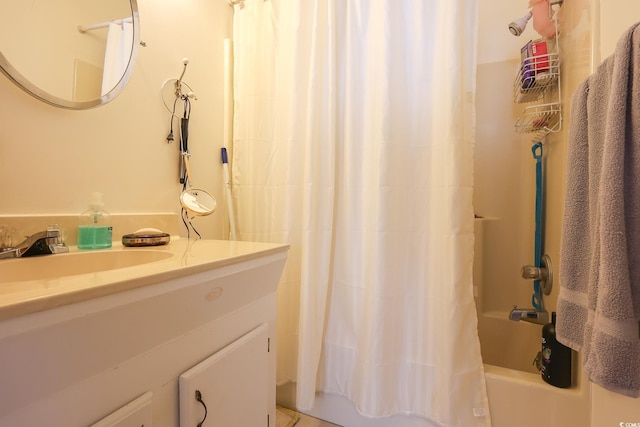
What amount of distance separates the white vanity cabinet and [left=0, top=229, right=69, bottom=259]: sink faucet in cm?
36

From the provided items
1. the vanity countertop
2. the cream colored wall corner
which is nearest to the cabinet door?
the vanity countertop

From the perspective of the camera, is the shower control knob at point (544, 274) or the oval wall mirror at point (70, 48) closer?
the oval wall mirror at point (70, 48)

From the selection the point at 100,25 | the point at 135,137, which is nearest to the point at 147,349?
the point at 135,137

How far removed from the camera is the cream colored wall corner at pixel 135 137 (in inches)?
29.4

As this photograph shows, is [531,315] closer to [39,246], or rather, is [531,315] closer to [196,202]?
[196,202]

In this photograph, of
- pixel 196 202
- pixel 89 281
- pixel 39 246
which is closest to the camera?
pixel 89 281

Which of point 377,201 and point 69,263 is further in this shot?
point 377,201

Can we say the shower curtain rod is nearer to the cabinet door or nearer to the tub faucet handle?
the cabinet door

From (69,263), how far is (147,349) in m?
0.42

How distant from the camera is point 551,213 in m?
1.24

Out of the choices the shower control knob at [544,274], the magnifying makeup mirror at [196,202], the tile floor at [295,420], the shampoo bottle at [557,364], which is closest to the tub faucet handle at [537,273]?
the shower control knob at [544,274]

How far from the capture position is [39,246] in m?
0.70

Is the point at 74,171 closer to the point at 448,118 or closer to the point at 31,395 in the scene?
the point at 31,395

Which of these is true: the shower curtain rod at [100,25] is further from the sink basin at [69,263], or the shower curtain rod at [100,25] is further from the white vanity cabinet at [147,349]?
the white vanity cabinet at [147,349]
